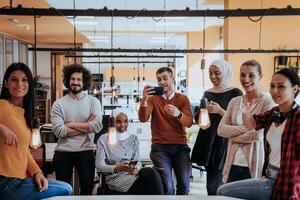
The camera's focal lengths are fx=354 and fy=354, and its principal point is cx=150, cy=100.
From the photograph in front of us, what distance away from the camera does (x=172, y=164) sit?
2.98m

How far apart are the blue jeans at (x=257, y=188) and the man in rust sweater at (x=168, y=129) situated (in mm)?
912

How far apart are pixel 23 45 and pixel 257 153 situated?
36.0 ft

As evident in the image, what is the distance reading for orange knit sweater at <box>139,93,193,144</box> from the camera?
2955mm

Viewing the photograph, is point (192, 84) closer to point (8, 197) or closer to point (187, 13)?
point (187, 13)

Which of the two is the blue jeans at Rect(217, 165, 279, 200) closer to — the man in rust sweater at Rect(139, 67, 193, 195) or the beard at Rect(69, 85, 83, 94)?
the man in rust sweater at Rect(139, 67, 193, 195)

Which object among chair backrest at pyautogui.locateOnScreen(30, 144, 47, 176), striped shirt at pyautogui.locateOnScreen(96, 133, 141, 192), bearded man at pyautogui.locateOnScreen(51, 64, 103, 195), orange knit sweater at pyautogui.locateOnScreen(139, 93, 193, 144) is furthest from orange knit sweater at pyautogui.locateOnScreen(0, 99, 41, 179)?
chair backrest at pyautogui.locateOnScreen(30, 144, 47, 176)

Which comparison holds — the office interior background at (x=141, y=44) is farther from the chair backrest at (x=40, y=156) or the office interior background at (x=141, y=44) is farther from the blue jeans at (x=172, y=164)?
the blue jeans at (x=172, y=164)

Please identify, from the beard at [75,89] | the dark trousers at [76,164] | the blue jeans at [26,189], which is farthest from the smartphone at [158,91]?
the blue jeans at [26,189]

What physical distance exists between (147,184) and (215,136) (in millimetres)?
689

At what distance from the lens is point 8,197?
74.6 inches

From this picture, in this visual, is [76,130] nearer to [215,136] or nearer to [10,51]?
[215,136]

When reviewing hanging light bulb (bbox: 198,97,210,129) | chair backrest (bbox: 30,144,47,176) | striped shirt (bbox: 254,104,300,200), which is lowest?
chair backrest (bbox: 30,144,47,176)

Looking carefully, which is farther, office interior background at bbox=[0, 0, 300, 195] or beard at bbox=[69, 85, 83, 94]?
office interior background at bbox=[0, 0, 300, 195]

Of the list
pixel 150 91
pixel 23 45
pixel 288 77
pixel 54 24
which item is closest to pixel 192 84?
pixel 54 24
